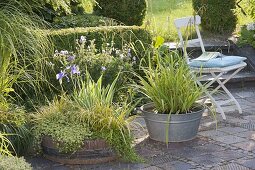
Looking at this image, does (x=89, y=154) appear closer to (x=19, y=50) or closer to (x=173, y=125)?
(x=173, y=125)

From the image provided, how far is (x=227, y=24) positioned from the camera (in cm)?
854

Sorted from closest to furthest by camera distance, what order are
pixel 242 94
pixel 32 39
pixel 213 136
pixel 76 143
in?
pixel 76 143 < pixel 32 39 < pixel 213 136 < pixel 242 94

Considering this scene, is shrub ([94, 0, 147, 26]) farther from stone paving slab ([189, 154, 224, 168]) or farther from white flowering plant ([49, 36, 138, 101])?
stone paving slab ([189, 154, 224, 168])

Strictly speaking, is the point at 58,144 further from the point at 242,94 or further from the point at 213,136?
the point at 242,94

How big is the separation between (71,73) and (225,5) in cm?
449

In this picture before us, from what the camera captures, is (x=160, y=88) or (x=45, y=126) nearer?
(x=45, y=126)

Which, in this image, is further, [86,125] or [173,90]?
[173,90]

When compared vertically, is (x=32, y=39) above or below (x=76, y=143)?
above

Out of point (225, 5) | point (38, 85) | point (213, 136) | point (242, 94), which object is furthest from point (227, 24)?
point (38, 85)

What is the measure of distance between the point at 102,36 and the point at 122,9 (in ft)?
7.64

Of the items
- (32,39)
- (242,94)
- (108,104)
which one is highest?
(32,39)

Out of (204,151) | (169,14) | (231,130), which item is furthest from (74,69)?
(169,14)

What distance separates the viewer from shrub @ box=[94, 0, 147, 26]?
7816 mm

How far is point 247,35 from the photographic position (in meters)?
7.76
